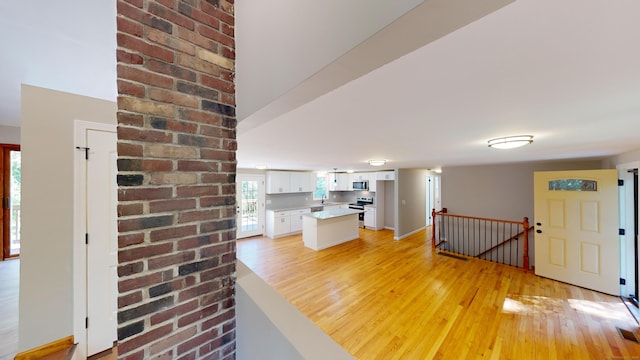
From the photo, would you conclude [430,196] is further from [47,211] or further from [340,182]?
[47,211]

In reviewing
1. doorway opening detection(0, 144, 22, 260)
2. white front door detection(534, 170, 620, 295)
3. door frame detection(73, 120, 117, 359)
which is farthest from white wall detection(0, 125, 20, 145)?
white front door detection(534, 170, 620, 295)

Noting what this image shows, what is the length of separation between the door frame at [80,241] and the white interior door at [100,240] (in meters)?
0.03

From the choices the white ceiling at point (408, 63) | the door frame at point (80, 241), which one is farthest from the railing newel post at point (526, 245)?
the door frame at point (80, 241)

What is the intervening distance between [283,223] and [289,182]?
4.58 ft

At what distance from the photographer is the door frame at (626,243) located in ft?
10.1

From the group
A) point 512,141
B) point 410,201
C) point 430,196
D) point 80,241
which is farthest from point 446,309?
point 430,196

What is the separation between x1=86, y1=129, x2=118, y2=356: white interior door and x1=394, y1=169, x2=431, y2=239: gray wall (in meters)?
5.99

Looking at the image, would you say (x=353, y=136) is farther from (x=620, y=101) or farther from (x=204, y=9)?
(x=620, y=101)

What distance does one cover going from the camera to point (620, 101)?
120cm

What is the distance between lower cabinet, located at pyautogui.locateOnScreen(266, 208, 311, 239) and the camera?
258 inches

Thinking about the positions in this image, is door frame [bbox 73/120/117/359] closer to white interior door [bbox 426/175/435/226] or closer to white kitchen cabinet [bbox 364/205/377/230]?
white kitchen cabinet [bbox 364/205/377/230]

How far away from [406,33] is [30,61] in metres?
2.71

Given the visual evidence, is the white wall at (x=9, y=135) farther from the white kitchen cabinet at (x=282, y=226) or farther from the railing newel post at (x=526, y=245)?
the railing newel post at (x=526, y=245)

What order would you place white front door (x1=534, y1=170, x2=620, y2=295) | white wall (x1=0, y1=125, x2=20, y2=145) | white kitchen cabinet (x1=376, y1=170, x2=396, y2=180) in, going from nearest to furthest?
1. white front door (x1=534, y1=170, x2=620, y2=295)
2. white wall (x1=0, y1=125, x2=20, y2=145)
3. white kitchen cabinet (x1=376, y1=170, x2=396, y2=180)
